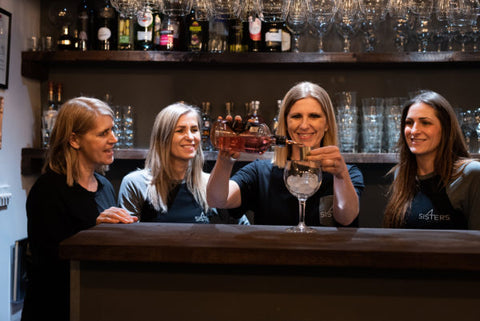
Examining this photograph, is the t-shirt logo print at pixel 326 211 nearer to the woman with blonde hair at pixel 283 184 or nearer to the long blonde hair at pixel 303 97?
the woman with blonde hair at pixel 283 184

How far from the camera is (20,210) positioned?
2891 mm

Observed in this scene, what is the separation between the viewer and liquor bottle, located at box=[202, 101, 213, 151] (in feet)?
9.38

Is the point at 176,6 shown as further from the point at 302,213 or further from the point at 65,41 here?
the point at 65,41

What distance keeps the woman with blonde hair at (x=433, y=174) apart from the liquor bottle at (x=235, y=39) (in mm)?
1062

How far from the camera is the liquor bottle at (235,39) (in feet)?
9.50

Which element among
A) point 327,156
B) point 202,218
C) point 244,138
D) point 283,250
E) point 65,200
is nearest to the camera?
point 283,250

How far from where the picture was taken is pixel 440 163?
82.4 inches

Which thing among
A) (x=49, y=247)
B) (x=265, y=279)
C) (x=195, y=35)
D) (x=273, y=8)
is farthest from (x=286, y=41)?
(x=265, y=279)

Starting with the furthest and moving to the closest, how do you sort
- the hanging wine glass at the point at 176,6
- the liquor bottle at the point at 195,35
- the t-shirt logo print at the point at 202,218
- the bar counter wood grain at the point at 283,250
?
1. the liquor bottle at the point at 195,35
2. the t-shirt logo print at the point at 202,218
3. the hanging wine glass at the point at 176,6
4. the bar counter wood grain at the point at 283,250

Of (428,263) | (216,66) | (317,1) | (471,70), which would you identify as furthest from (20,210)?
(471,70)

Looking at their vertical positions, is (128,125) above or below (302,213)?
above

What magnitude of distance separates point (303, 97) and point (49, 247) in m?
1.10

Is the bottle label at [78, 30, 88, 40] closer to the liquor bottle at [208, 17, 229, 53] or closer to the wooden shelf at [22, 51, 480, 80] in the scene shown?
the wooden shelf at [22, 51, 480, 80]

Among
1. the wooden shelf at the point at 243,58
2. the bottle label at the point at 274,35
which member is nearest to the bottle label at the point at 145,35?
the wooden shelf at the point at 243,58
